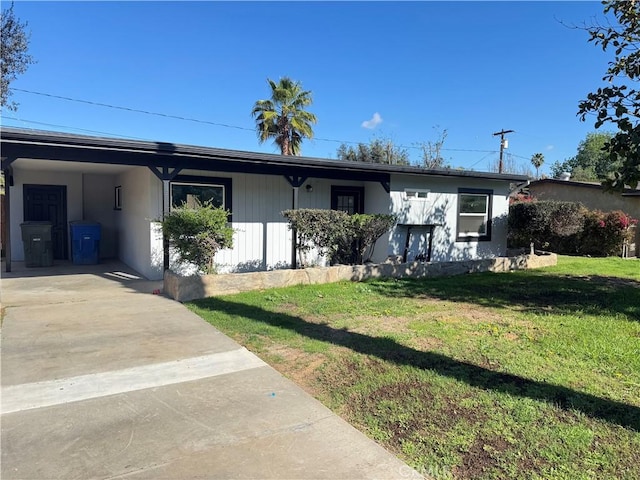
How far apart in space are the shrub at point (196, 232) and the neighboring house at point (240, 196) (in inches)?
37.6

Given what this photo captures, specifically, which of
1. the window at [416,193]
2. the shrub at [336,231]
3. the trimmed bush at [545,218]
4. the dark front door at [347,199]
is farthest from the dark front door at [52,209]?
the trimmed bush at [545,218]

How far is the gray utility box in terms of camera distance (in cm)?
1020

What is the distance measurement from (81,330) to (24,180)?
8.34 metres

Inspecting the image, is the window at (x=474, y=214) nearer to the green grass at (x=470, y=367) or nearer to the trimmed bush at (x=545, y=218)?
the trimmed bush at (x=545, y=218)

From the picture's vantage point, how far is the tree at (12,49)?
11.6 metres

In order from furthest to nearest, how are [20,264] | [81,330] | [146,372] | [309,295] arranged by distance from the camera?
[20,264] < [309,295] < [81,330] < [146,372]

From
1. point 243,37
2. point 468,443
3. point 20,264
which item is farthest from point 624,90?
point 20,264

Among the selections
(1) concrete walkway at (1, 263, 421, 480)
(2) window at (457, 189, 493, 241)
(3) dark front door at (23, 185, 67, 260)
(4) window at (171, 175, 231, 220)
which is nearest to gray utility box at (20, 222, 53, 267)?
(3) dark front door at (23, 185, 67, 260)

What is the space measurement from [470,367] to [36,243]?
10522mm

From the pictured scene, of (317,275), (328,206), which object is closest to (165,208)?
(317,275)

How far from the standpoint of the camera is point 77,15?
11.8m

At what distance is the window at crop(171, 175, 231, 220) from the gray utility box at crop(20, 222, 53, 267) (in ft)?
11.9

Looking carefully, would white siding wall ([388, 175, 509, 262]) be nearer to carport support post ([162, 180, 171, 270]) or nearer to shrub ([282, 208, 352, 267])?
shrub ([282, 208, 352, 267])

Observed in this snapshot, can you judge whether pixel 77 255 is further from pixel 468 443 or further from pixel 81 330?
pixel 468 443
